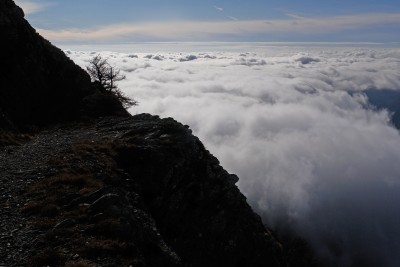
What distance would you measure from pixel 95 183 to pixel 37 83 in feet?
111

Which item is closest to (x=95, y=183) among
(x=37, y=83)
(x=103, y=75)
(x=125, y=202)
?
(x=125, y=202)

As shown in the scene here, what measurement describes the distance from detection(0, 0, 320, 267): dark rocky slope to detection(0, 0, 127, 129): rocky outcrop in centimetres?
15

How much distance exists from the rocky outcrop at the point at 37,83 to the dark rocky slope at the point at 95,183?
145mm

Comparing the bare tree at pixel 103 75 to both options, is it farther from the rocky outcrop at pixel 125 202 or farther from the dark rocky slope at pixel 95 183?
the rocky outcrop at pixel 125 202

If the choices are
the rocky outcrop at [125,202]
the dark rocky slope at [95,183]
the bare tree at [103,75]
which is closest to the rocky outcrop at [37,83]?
the dark rocky slope at [95,183]

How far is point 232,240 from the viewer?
4047 cm

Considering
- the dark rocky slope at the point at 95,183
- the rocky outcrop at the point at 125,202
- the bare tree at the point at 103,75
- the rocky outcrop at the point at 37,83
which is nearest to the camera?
the rocky outcrop at the point at 125,202

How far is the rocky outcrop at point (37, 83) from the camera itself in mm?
53375

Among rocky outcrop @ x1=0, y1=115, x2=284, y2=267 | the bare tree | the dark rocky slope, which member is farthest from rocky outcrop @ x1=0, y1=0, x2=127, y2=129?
the bare tree

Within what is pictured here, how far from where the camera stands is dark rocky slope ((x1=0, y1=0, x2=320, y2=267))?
21.7m

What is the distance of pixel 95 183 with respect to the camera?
1145 inches

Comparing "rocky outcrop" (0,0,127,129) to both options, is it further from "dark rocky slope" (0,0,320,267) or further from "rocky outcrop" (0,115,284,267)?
"rocky outcrop" (0,115,284,267)

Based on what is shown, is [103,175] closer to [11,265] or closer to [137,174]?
[137,174]

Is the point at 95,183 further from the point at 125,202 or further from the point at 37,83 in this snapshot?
the point at 37,83
